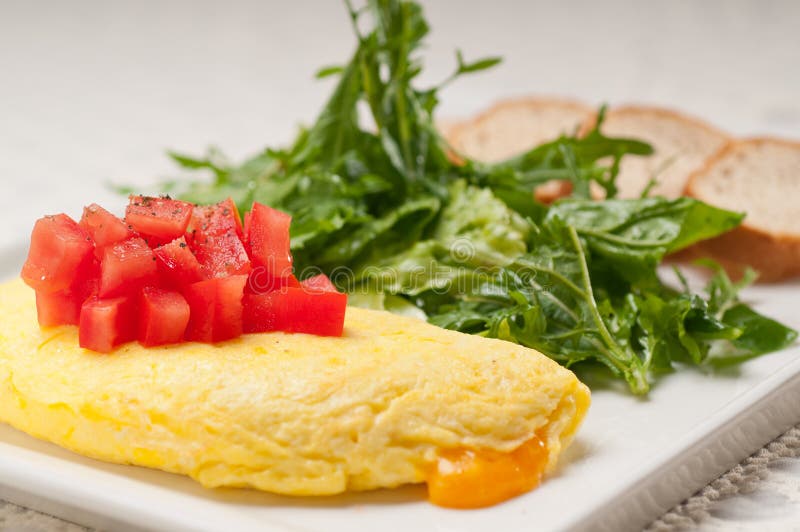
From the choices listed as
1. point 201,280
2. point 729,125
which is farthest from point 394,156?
point 729,125

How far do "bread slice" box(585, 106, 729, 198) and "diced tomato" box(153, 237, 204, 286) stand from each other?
3286 millimetres

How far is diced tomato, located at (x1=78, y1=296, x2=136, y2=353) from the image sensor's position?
9.19ft

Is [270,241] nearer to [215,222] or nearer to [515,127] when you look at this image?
[215,222]

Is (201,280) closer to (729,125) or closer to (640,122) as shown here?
(640,122)

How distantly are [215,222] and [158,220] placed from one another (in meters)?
0.20

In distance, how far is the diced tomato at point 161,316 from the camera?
2811mm

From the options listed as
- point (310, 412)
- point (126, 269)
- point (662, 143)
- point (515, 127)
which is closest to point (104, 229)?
point (126, 269)

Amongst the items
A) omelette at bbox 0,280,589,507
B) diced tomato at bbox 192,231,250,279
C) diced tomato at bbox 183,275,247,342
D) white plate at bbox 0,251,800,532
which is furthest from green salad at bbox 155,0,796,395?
diced tomato at bbox 183,275,247,342

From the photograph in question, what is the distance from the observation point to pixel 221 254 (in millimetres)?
2994

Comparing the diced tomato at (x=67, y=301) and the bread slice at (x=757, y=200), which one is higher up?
the diced tomato at (x=67, y=301)

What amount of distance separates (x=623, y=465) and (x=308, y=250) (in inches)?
74.4

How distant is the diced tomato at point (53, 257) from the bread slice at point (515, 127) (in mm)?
3405

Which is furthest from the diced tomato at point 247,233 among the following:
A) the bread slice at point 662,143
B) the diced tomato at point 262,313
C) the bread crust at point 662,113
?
the bread crust at point 662,113

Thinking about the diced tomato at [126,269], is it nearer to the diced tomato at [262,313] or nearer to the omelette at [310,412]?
the omelette at [310,412]
